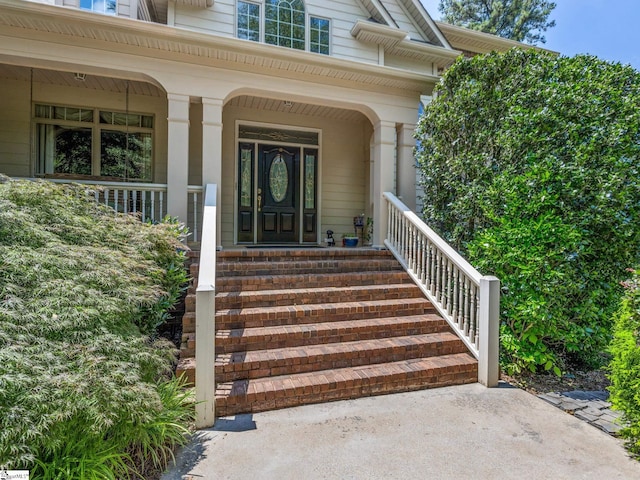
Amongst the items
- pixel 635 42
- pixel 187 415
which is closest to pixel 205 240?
pixel 187 415

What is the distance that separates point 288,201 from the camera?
7.40 meters

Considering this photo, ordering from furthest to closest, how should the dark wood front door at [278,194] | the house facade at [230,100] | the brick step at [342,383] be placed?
the dark wood front door at [278,194], the house facade at [230,100], the brick step at [342,383]

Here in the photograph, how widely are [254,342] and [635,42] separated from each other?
2537 cm

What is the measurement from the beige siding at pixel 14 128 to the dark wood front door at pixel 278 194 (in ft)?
12.9

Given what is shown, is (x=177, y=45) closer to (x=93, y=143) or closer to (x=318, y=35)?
(x=93, y=143)

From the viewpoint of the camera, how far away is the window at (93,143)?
6.05 m

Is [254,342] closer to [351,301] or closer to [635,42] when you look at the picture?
[351,301]

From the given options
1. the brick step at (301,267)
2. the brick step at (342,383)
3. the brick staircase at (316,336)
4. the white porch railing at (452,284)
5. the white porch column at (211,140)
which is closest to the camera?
the brick step at (342,383)

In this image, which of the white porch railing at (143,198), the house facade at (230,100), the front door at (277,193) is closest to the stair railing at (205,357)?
the white porch railing at (143,198)

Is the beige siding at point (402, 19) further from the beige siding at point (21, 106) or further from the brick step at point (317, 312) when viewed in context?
the brick step at point (317, 312)

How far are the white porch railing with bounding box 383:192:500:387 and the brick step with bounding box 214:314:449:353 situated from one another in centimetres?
28

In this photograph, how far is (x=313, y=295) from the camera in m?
4.19

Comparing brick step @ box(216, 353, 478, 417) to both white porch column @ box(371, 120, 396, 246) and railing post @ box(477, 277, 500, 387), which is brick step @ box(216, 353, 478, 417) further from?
white porch column @ box(371, 120, 396, 246)

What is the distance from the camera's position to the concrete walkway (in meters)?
2.20
